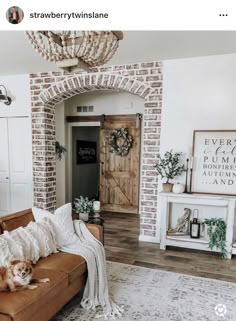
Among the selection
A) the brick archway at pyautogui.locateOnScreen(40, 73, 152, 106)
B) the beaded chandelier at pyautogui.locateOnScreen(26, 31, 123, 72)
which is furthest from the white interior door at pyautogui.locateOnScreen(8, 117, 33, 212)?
the beaded chandelier at pyautogui.locateOnScreen(26, 31, 123, 72)

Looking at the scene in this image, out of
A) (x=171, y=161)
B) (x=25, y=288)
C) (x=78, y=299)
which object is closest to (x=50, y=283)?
(x=25, y=288)

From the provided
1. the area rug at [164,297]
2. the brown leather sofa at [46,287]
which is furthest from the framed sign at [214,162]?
the brown leather sofa at [46,287]

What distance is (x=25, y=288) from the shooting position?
1.73 meters

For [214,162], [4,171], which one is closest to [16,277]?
[214,162]

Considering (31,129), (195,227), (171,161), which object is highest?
(31,129)

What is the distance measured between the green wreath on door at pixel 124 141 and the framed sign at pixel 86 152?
994 millimetres

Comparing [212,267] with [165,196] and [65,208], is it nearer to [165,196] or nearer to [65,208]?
[165,196]

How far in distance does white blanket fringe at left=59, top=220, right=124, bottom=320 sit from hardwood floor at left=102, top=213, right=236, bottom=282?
0.93 metres

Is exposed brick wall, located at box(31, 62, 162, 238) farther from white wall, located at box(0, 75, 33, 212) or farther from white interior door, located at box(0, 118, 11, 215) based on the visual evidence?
white interior door, located at box(0, 118, 11, 215)

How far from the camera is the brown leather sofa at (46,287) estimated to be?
1571mm

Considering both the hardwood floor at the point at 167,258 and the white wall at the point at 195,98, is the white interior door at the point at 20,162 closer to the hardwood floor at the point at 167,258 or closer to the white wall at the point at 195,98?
the hardwood floor at the point at 167,258

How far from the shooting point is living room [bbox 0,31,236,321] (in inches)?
100
